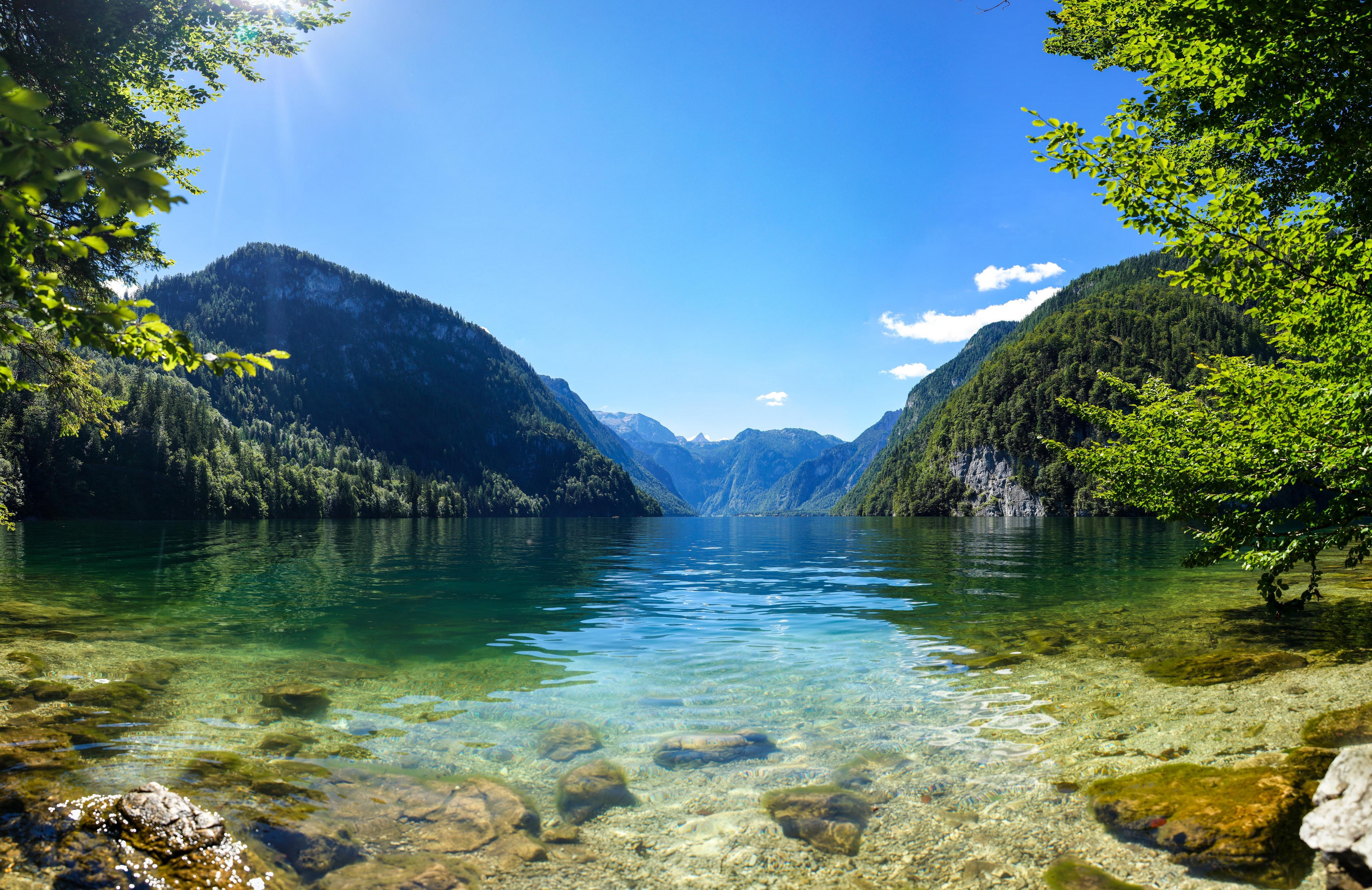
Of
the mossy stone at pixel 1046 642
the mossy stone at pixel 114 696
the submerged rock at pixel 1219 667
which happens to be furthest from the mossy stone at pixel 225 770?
the mossy stone at pixel 1046 642

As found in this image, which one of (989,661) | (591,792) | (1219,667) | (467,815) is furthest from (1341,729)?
(467,815)

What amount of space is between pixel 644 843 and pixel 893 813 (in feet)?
9.84

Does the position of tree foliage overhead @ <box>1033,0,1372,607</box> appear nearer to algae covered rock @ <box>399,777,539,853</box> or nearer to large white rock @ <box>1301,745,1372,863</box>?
large white rock @ <box>1301,745,1372,863</box>

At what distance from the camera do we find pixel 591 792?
8.50 m

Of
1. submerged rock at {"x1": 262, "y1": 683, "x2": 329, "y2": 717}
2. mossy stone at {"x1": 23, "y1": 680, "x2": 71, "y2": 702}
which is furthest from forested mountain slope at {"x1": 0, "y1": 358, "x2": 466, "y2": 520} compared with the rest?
submerged rock at {"x1": 262, "y1": 683, "x2": 329, "y2": 717}

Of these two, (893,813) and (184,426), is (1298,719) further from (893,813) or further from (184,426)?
(184,426)

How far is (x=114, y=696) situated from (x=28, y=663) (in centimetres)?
403

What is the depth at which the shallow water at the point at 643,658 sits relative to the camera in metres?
8.83

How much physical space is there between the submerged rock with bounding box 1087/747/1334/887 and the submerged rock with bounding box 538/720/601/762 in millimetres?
6972

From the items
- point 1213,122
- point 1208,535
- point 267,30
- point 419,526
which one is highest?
point 267,30

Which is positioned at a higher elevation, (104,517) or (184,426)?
(184,426)

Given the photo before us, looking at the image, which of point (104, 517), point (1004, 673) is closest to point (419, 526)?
point (104, 517)

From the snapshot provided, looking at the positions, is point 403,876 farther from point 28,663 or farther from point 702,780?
point 28,663

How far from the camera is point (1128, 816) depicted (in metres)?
6.78
